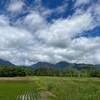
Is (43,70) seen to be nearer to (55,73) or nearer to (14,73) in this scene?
(55,73)

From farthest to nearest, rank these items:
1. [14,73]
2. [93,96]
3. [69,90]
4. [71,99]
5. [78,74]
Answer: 1. [78,74]
2. [14,73]
3. [69,90]
4. [71,99]
5. [93,96]

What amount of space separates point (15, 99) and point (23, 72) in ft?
254

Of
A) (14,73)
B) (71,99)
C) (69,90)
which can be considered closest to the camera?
(71,99)

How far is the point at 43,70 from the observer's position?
118875mm

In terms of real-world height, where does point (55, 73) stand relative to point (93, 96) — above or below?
above

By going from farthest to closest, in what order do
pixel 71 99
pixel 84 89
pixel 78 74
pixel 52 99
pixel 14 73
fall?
pixel 78 74 → pixel 14 73 → pixel 52 99 → pixel 84 89 → pixel 71 99

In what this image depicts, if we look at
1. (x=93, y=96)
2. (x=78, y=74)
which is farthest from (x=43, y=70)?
(x=93, y=96)

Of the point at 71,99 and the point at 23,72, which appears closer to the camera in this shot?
the point at 71,99

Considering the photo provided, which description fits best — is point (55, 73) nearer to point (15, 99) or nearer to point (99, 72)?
point (99, 72)

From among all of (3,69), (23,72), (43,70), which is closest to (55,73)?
(43,70)

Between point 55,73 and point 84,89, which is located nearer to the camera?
point 84,89

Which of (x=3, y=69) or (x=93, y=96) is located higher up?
(x=3, y=69)

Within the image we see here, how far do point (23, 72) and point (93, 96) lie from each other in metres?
86.1

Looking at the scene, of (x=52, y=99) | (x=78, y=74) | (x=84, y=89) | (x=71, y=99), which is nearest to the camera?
(x=71, y=99)
